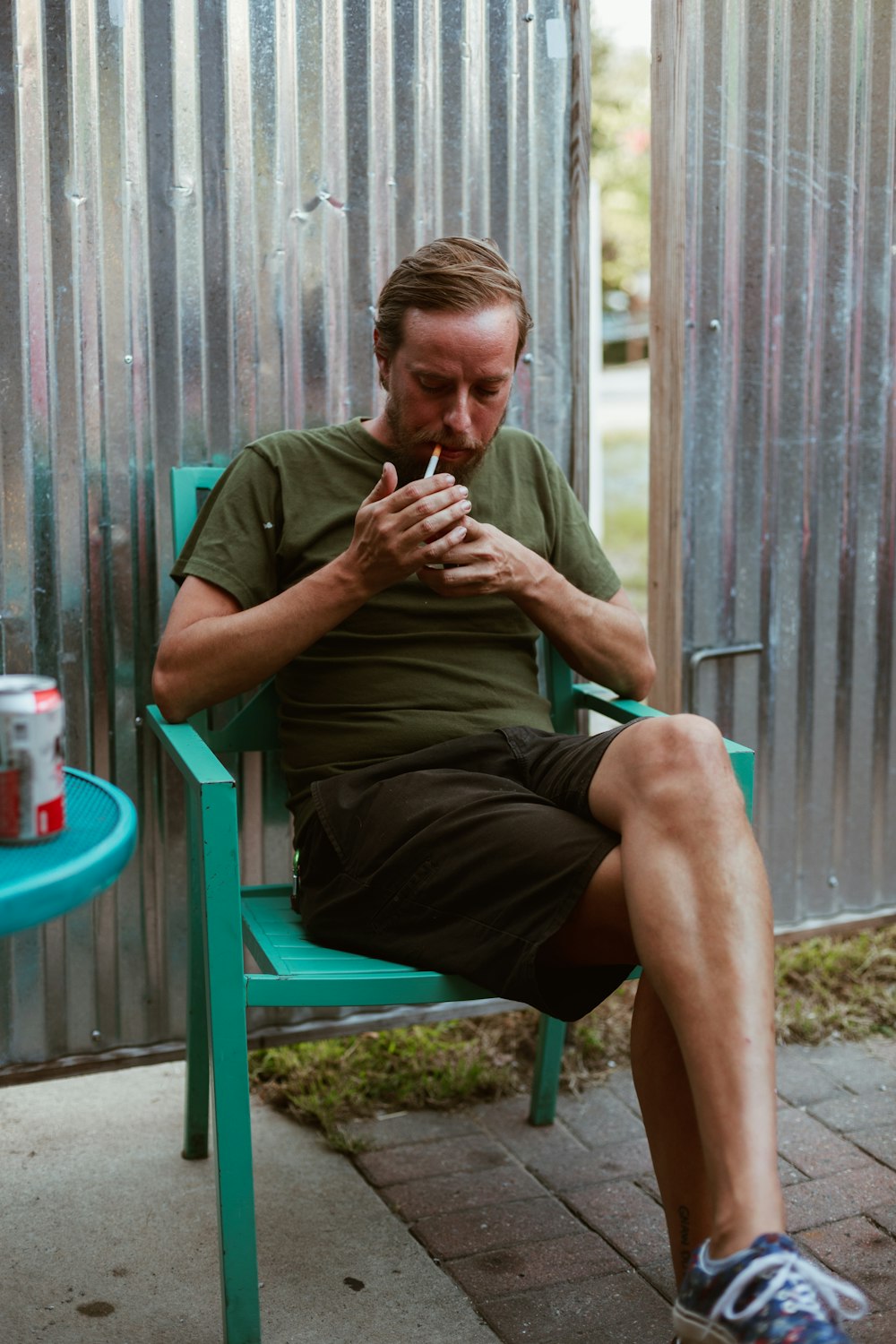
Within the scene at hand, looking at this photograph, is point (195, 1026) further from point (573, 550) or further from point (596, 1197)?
point (573, 550)

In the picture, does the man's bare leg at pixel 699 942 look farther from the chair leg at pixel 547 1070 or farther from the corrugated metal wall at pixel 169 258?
the corrugated metal wall at pixel 169 258

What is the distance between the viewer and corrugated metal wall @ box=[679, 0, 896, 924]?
2943mm

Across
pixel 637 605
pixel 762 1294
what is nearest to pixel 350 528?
pixel 762 1294

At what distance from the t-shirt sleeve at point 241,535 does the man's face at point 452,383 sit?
0.25 meters

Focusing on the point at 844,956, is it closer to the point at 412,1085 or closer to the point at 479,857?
the point at 412,1085

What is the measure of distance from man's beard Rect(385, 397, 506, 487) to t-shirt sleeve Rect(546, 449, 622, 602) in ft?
0.65

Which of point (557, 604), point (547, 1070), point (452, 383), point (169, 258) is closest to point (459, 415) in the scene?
point (452, 383)

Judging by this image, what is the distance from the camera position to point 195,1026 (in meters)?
2.47

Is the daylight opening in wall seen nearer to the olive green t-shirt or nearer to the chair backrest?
the chair backrest

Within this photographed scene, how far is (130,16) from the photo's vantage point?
242 cm

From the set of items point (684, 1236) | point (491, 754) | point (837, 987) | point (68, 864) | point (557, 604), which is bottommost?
point (837, 987)

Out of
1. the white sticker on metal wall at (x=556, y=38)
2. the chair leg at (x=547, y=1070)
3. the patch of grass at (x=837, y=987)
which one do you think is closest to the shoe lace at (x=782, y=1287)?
the chair leg at (x=547, y=1070)

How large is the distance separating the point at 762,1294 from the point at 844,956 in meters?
2.01

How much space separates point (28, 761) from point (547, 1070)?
153 cm
